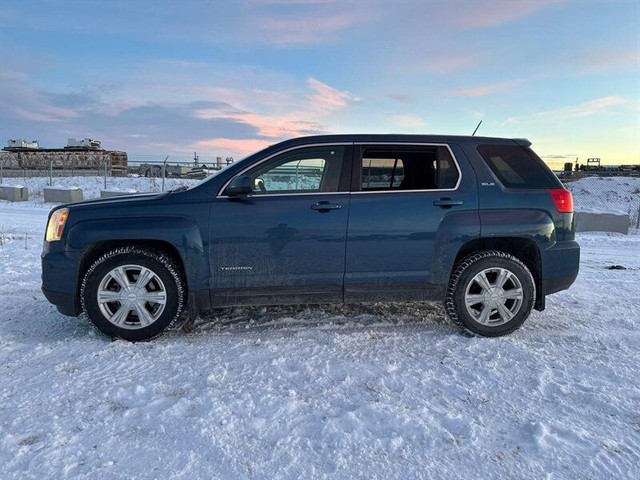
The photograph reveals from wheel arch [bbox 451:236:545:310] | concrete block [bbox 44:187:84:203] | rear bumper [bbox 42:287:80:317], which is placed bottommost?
rear bumper [bbox 42:287:80:317]

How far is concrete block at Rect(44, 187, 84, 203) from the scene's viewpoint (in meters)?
16.0

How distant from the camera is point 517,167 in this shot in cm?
417

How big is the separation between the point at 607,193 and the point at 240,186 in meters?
26.4

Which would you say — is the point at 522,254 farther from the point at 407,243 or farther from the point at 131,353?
the point at 131,353

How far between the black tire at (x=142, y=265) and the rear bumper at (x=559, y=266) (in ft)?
10.9

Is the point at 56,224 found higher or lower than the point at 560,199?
lower

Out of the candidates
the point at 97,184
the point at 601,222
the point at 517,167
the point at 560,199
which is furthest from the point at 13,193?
the point at 601,222

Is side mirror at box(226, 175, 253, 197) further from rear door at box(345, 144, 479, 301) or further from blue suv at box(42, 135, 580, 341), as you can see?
rear door at box(345, 144, 479, 301)

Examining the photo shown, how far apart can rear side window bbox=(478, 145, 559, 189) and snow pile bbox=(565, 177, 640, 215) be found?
59.9 feet

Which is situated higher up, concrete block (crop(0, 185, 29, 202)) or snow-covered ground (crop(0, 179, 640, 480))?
concrete block (crop(0, 185, 29, 202))

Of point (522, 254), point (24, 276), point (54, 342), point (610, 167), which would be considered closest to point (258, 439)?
point (54, 342)

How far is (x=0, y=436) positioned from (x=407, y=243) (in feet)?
10.4

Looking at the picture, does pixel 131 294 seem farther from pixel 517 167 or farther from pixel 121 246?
pixel 517 167

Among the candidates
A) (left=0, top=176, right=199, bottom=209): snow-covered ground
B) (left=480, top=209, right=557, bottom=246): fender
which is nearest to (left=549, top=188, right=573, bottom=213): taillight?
(left=480, top=209, right=557, bottom=246): fender
